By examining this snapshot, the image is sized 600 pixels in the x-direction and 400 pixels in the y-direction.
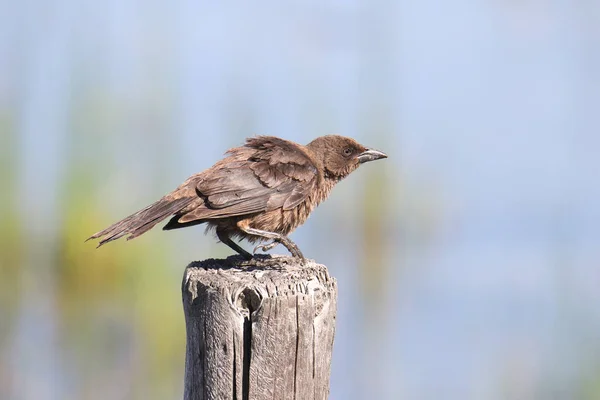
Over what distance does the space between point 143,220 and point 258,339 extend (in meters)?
1.21

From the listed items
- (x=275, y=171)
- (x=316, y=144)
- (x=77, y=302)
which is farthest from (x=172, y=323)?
(x=316, y=144)

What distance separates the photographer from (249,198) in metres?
4.29

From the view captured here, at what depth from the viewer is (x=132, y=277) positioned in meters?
4.48

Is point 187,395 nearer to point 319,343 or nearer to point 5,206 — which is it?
point 319,343

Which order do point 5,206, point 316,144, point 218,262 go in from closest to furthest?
point 218,262
point 5,206
point 316,144

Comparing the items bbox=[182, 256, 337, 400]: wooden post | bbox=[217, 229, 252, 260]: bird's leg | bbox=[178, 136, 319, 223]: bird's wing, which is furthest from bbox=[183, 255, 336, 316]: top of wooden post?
bbox=[217, 229, 252, 260]: bird's leg

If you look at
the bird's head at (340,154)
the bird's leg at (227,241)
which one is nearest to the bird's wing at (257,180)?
the bird's leg at (227,241)

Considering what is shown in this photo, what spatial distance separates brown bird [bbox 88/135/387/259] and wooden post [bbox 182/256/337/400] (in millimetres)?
931

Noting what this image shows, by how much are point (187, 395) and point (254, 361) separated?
14.2 inches

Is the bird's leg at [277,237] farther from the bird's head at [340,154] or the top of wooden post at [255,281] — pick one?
the bird's head at [340,154]

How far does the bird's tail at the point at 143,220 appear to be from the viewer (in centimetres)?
381

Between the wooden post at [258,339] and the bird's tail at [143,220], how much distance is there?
77 cm

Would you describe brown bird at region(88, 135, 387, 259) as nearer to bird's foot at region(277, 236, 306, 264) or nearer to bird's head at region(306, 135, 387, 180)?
bird's foot at region(277, 236, 306, 264)

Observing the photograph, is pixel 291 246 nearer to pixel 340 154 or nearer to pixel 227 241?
pixel 227 241
